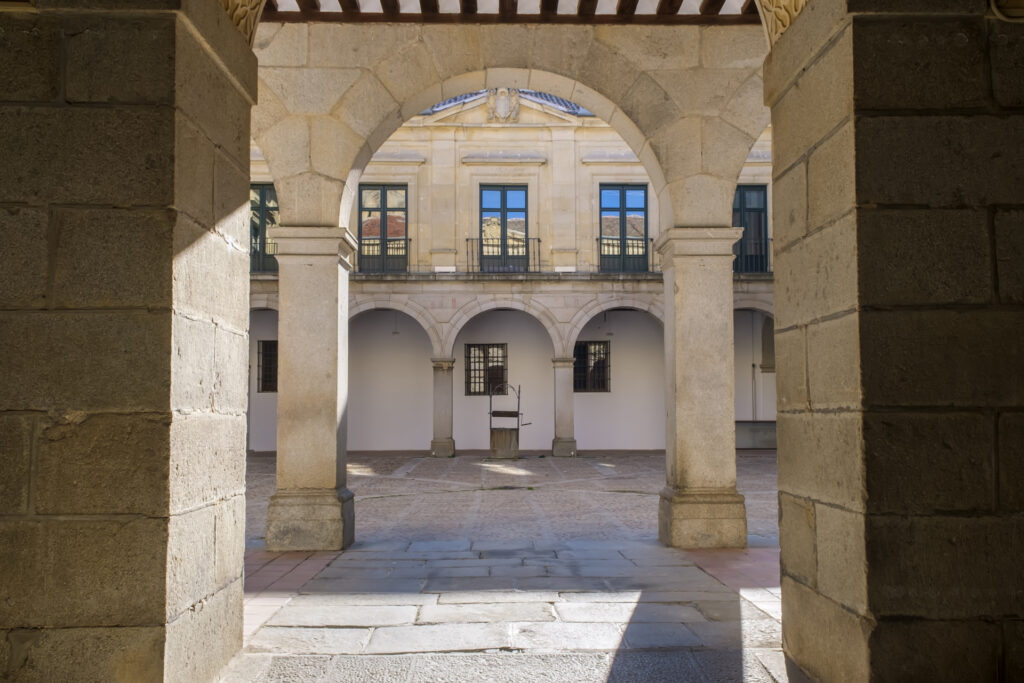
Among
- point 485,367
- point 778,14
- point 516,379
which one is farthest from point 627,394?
point 778,14

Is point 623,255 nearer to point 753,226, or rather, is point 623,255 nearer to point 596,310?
point 596,310

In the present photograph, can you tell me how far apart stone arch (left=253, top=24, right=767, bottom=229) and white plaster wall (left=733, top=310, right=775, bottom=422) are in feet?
43.2

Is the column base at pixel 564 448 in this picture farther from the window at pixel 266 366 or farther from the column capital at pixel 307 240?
the column capital at pixel 307 240

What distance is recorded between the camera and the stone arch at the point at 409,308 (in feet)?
56.0

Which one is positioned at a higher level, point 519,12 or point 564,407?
point 519,12

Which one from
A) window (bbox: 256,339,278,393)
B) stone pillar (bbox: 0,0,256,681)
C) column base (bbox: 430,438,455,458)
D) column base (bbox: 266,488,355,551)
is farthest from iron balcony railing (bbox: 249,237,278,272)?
stone pillar (bbox: 0,0,256,681)

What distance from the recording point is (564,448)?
670 inches

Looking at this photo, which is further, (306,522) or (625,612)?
(306,522)

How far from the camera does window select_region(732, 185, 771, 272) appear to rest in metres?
18.2

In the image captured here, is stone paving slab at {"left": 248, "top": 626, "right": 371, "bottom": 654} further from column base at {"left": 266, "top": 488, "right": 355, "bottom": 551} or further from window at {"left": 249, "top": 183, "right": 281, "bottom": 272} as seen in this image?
window at {"left": 249, "top": 183, "right": 281, "bottom": 272}

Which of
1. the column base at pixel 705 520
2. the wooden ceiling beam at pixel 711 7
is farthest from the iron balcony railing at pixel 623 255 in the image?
the column base at pixel 705 520

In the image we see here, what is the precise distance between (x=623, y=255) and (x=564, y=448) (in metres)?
4.78

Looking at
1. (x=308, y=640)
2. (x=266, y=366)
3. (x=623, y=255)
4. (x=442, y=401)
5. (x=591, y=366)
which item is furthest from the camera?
(x=591, y=366)

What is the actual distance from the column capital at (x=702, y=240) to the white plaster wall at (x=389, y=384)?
1316 cm
